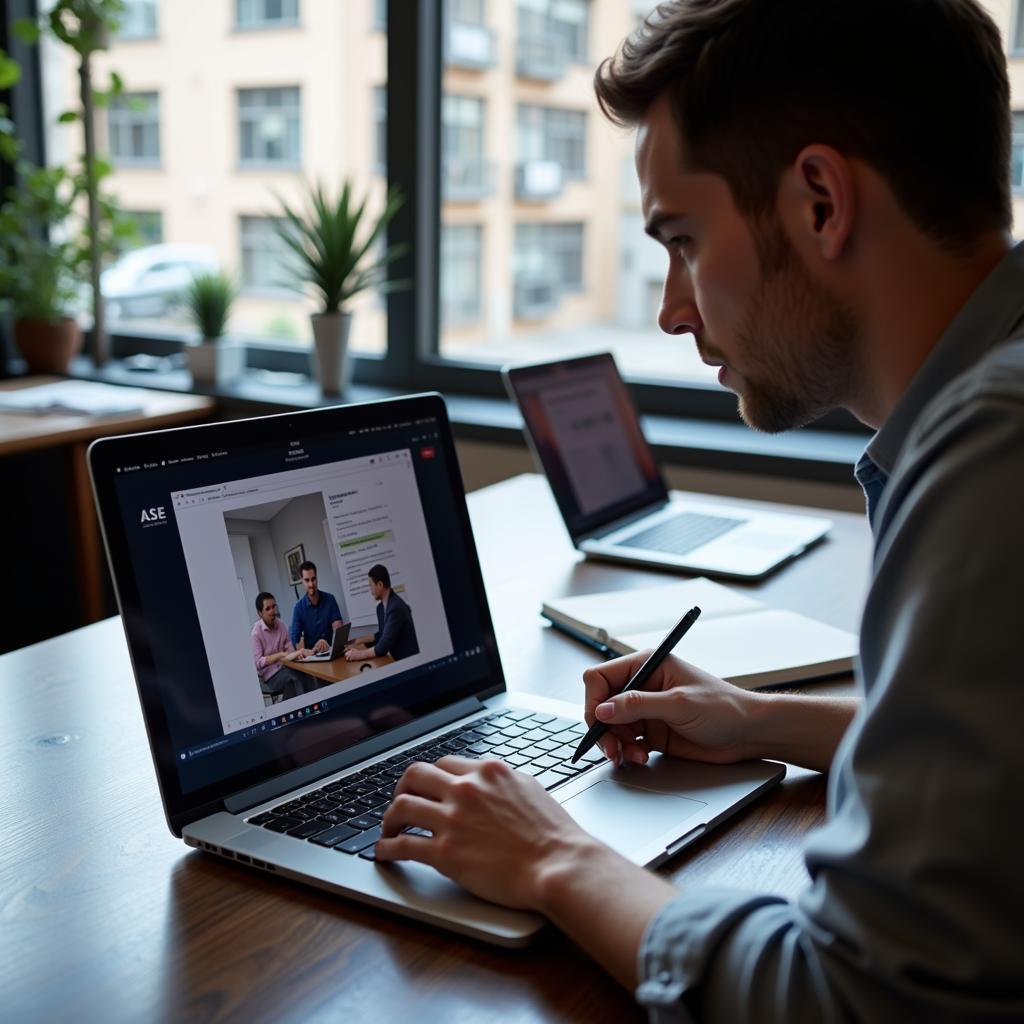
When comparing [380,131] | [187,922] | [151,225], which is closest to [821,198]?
[187,922]

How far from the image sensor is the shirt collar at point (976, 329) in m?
0.77

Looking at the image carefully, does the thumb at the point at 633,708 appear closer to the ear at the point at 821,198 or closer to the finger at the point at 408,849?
the finger at the point at 408,849

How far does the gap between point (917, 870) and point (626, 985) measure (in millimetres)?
208

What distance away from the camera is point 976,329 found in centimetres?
78

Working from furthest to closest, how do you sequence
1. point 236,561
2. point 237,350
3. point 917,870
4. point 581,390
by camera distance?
point 237,350 → point 581,390 → point 236,561 → point 917,870

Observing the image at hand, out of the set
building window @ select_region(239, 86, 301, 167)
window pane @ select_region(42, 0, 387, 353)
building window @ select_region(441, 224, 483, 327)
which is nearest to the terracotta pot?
window pane @ select_region(42, 0, 387, 353)

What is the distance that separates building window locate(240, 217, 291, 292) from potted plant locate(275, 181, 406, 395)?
1.20 ft

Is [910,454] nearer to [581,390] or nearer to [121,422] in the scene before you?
[581,390]

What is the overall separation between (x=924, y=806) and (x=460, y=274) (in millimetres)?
2651

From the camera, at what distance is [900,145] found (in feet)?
2.63

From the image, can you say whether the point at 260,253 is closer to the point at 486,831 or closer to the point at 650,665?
the point at 650,665

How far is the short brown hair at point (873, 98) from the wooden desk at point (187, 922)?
0.47m

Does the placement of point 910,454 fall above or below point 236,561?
above

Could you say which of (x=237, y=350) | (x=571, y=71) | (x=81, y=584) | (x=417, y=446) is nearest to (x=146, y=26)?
(x=237, y=350)
